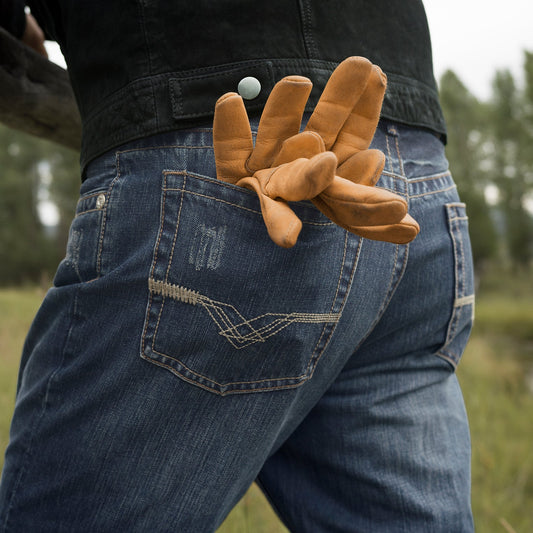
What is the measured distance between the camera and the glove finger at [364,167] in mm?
686

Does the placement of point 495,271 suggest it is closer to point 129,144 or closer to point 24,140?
point 24,140

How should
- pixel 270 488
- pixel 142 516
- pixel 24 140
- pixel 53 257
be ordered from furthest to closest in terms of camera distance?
pixel 53 257
pixel 24 140
pixel 270 488
pixel 142 516

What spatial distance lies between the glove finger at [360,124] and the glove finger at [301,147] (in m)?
0.04

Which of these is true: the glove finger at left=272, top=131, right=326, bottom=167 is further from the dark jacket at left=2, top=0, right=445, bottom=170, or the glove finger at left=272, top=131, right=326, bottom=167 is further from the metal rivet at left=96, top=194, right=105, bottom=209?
the metal rivet at left=96, top=194, right=105, bottom=209

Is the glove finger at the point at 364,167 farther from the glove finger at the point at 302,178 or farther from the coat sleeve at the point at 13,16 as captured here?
the coat sleeve at the point at 13,16

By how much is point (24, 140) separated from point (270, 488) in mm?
19137

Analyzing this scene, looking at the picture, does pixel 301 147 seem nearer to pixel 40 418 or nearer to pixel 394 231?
pixel 394 231

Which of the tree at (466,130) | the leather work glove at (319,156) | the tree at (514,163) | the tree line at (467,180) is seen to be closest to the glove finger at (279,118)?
the leather work glove at (319,156)

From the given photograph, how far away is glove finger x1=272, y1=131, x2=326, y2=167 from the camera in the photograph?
2.17ft

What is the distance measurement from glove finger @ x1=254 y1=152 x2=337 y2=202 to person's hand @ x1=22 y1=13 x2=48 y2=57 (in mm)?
994

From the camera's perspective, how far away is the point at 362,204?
0.62m

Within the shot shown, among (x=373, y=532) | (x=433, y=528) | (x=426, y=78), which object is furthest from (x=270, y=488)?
(x=426, y=78)

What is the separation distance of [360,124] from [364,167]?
0.07m

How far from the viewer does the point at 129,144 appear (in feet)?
2.59
